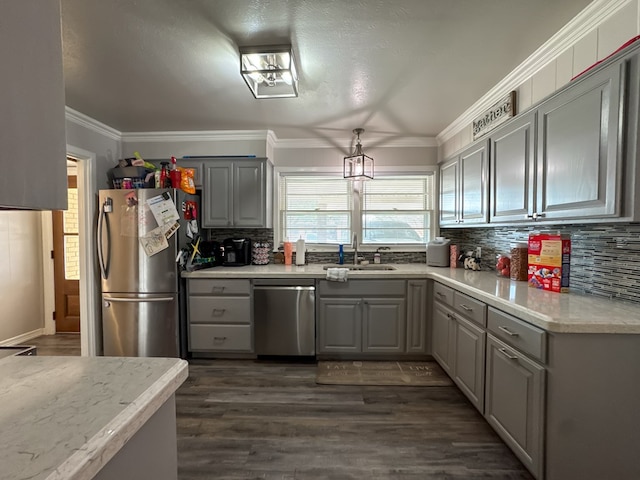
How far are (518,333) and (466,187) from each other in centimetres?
161

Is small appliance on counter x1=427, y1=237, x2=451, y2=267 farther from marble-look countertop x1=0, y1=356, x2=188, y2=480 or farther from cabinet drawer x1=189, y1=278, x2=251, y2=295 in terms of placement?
marble-look countertop x1=0, y1=356, x2=188, y2=480

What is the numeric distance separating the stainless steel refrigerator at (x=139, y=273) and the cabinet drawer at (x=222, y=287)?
147mm

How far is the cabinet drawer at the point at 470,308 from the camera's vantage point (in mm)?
1915

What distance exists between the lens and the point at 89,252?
288 cm

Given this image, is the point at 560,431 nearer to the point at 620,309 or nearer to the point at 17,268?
the point at 620,309

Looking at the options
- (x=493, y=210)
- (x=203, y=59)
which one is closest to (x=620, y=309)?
(x=493, y=210)

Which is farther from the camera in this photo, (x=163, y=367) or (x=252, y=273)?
(x=252, y=273)

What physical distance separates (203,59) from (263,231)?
1.98 metres

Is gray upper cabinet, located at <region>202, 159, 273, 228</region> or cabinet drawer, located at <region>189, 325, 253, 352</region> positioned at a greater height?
gray upper cabinet, located at <region>202, 159, 273, 228</region>

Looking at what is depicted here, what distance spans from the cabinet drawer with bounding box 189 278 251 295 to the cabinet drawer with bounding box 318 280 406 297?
741mm

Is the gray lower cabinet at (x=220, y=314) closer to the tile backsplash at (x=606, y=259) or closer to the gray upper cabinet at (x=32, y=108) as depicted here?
the gray upper cabinet at (x=32, y=108)

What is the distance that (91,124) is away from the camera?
292 cm

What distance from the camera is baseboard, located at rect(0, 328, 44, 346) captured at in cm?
346

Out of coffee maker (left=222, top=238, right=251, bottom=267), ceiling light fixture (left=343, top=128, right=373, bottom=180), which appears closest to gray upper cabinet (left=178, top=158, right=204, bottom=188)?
coffee maker (left=222, top=238, right=251, bottom=267)
